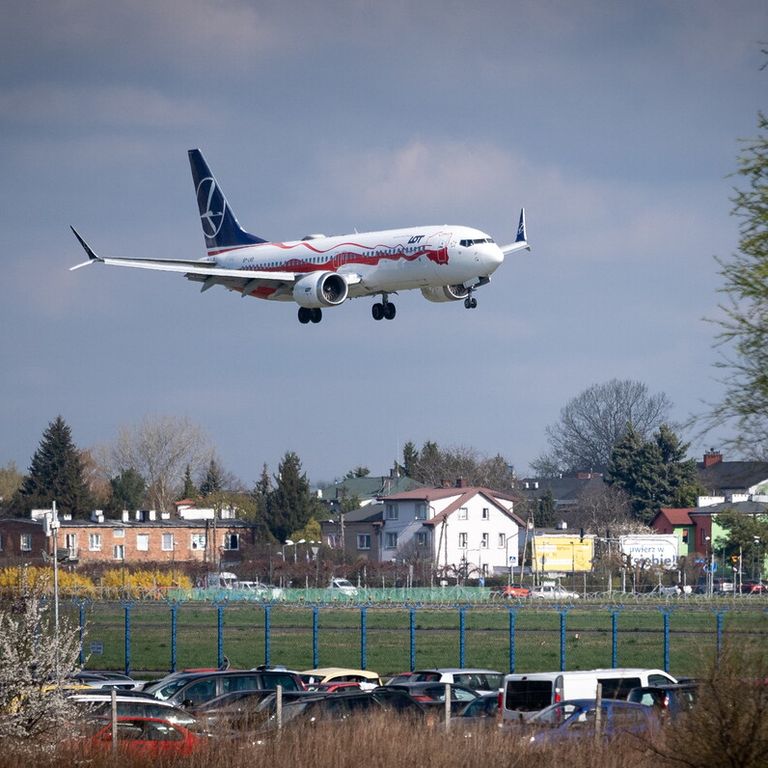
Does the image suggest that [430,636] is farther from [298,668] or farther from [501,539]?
[501,539]

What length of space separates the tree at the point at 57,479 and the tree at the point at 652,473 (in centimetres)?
4493

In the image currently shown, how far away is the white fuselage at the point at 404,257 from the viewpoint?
4947 centimetres

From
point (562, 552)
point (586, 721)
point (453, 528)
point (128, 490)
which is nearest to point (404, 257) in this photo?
point (586, 721)

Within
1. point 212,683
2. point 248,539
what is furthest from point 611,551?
point 212,683

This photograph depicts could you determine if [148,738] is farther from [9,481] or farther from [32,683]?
[9,481]

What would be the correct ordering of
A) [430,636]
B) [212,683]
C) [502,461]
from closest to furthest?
[212,683] < [430,636] < [502,461]

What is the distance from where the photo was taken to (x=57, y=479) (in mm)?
118562

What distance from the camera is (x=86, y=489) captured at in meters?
120

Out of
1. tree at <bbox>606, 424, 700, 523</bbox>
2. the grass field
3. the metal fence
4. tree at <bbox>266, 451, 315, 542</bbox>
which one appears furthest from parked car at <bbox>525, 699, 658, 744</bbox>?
tree at <bbox>606, 424, 700, 523</bbox>

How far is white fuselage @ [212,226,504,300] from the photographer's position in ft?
162

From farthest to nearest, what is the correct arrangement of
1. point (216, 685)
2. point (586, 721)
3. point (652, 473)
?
point (652, 473) → point (216, 685) → point (586, 721)

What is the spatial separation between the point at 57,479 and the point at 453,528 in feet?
116

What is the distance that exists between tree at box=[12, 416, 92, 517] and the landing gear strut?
69.0 meters

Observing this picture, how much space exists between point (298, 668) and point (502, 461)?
123648mm
